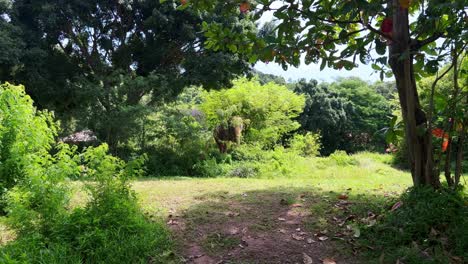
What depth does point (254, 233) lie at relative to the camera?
10.8ft

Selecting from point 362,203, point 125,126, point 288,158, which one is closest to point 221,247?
point 362,203

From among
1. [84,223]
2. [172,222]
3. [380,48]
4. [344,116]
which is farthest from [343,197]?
[344,116]

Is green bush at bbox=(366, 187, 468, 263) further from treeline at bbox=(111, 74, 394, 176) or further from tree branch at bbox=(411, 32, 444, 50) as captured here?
tree branch at bbox=(411, 32, 444, 50)

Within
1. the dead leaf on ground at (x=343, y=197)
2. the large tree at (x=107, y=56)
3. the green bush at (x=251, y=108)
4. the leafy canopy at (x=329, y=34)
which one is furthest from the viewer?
the green bush at (x=251, y=108)

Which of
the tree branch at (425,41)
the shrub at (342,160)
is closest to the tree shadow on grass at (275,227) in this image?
the tree branch at (425,41)

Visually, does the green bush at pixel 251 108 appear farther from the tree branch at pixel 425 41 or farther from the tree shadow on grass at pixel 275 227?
the tree branch at pixel 425 41

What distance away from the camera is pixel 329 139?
2164cm

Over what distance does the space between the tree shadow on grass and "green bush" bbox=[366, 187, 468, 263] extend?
0.76 feet

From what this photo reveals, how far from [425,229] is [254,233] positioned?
54.4 inches

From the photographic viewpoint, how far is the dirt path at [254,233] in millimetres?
2955

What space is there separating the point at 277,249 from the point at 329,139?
63.3 ft

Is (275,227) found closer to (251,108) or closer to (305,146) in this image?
(251,108)

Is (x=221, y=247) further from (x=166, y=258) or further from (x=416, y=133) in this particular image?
(x=416, y=133)

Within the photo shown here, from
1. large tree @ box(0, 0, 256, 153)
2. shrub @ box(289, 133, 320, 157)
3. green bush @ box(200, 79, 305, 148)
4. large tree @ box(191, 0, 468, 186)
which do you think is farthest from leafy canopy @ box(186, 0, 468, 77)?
shrub @ box(289, 133, 320, 157)
